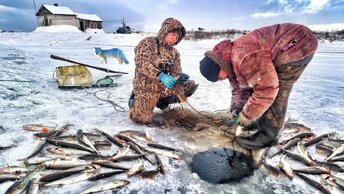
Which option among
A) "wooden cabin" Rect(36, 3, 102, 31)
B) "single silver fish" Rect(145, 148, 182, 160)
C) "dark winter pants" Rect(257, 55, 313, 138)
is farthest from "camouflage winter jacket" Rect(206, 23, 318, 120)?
"wooden cabin" Rect(36, 3, 102, 31)


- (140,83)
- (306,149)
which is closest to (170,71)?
(140,83)

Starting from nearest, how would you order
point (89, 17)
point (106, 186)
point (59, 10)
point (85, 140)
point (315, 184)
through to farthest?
point (106, 186) < point (315, 184) < point (85, 140) < point (59, 10) < point (89, 17)

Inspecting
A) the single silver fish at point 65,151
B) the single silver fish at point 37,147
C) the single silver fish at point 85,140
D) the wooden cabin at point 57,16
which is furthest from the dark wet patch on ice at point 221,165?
the wooden cabin at point 57,16

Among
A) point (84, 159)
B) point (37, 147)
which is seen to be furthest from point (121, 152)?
point (37, 147)

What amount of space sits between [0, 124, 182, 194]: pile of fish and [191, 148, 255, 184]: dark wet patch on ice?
297 millimetres

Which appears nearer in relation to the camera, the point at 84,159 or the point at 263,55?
the point at 263,55

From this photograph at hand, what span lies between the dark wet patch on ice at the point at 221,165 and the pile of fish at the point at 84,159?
0.98 feet

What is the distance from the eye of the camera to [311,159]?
3.06m

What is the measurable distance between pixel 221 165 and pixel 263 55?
135 centimetres

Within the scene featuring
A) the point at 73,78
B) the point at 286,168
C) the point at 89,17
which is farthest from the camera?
the point at 89,17

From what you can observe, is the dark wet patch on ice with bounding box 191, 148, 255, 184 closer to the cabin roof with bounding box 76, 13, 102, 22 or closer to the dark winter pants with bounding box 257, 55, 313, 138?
the dark winter pants with bounding box 257, 55, 313, 138

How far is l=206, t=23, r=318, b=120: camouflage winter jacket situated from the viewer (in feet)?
8.14

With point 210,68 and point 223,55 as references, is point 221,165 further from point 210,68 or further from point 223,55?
point 223,55

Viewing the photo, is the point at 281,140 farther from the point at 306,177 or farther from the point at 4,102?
the point at 4,102
